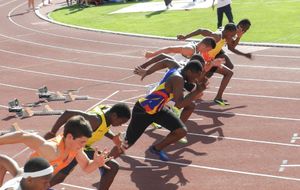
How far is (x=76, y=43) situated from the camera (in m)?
21.5

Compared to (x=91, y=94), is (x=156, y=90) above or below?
above

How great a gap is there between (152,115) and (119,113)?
1770 mm

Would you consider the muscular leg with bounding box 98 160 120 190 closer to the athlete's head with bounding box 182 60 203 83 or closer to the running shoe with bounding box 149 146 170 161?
the running shoe with bounding box 149 146 170 161

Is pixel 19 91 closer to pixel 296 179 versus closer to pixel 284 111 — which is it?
pixel 284 111

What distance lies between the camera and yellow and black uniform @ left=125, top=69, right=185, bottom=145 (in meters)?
8.88

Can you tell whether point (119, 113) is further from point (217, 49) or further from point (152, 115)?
point (217, 49)

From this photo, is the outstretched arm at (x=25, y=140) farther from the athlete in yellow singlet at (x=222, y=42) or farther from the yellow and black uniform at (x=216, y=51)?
the yellow and black uniform at (x=216, y=51)

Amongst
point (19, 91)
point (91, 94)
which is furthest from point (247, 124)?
point (19, 91)

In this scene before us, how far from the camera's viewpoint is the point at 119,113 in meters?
7.23

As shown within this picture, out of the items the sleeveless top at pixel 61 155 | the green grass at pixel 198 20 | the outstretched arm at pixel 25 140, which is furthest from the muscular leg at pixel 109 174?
the green grass at pixel 198 20

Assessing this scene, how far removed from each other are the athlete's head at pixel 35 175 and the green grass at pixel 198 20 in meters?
15.2

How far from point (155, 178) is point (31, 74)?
900 centimetres

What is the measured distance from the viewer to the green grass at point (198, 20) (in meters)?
20.4

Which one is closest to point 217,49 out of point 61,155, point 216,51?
point 216,51
